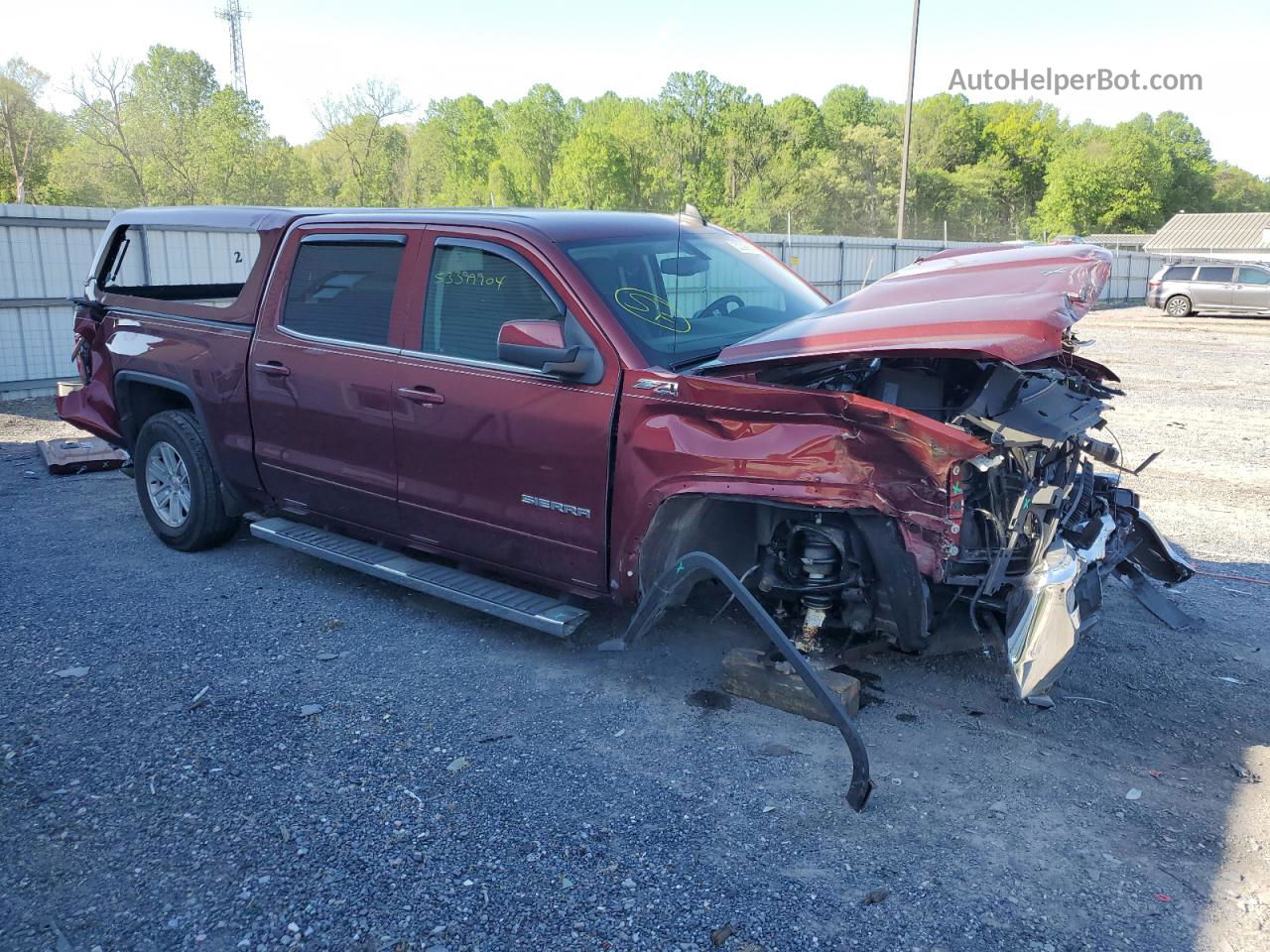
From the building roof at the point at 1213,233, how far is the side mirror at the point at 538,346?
67255 mm

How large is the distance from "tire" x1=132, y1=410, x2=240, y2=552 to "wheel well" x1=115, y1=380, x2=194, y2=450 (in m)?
0.12

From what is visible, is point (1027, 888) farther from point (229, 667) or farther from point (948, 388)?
point (229, 667)

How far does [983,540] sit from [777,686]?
980 mm

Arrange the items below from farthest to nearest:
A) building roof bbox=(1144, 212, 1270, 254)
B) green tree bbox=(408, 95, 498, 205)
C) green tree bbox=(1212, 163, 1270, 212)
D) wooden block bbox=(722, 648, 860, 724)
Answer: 1. green tree bbox=(1212, 163, 1270, 212)
2. green tree bbox=(408, 95, 498, 205)
3. building roof bbox=(1144, 212, 1270, 254)
4. wooden block bbox=(722, 648, 860, 724)

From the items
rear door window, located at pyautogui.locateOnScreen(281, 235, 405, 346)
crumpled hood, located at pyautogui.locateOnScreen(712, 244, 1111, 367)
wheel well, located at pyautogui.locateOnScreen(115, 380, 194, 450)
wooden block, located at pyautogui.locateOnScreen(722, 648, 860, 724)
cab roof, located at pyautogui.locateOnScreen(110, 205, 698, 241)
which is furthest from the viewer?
wheel well, located at pyautogui.locateOnScreen(115, 380, 194, 450)

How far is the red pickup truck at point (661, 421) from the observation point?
11.5ft

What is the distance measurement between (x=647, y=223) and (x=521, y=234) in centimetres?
81

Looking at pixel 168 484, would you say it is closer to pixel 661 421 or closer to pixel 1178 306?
pixel 661 421

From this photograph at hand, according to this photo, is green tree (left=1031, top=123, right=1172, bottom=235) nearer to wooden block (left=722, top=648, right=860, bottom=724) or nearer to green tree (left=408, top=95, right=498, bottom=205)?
green tree (left=408, top=95, right=498, bottom=205)

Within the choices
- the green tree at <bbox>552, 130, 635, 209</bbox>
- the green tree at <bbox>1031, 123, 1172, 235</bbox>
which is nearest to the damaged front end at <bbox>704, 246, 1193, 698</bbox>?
the green tree at <bbox>552, 130, 635, 209</bbox>

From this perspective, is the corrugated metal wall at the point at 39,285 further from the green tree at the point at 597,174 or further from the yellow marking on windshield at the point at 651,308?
the green tree at the point at 597,174

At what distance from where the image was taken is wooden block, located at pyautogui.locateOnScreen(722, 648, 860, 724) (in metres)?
3.78

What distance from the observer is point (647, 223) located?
4.86 m

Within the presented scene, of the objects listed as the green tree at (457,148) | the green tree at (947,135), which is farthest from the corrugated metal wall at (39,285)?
the green tree at (947,135)
